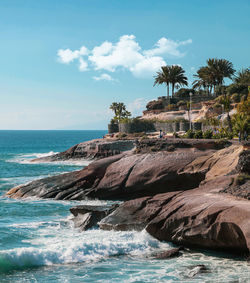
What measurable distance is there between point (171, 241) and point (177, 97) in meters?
Result: 79.4

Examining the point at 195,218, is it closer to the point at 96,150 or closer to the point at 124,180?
the point at 124,180

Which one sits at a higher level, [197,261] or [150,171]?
[150,171]

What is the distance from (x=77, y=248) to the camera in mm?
14359

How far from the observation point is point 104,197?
25.2m

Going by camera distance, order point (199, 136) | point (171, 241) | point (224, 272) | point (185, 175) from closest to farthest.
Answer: point (224, 272) → point (171, 241) → point (185, 175) → point (199, 136)

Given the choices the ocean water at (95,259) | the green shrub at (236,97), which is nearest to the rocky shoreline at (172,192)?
the ocean water at (95,259)

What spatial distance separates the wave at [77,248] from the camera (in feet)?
44.4

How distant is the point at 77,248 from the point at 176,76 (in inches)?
3203

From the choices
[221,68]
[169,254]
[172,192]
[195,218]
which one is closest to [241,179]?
[172,192]

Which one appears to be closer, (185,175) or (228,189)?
(228,189)

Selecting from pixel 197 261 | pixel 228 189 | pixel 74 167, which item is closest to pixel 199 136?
pixel 74 167

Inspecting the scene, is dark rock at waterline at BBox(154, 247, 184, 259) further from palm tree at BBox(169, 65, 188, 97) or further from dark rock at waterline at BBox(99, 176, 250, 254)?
palm tree at BBox(169, 65, 188, 97)

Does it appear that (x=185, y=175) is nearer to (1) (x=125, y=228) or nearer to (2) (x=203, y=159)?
(2) (x=203, y=159)

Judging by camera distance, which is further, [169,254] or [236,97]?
[236,97]
